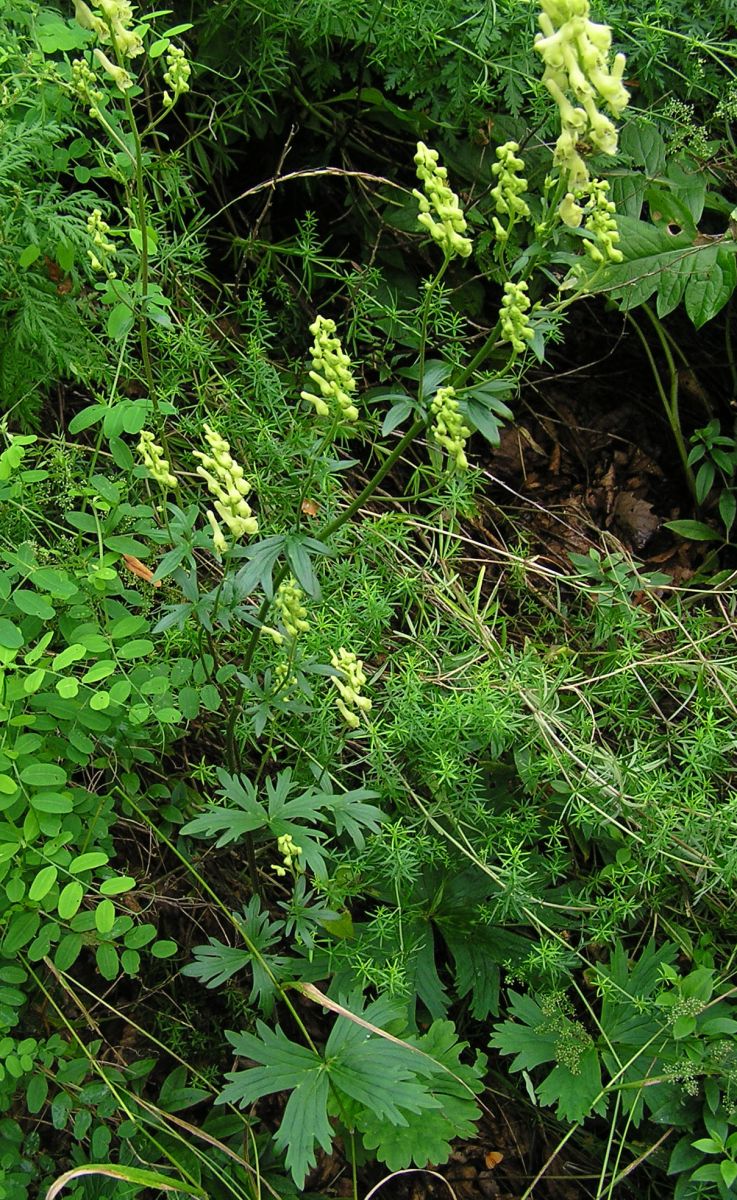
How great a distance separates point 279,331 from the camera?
3.12 metres

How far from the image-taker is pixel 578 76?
55.7 inches

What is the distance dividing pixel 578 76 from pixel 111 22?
0.76 m

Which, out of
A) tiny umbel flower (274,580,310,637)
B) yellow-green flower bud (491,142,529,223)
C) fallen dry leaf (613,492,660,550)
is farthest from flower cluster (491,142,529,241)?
fallen dry leaf (613,492,660,550)

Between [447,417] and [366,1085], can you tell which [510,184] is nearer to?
[447,417]

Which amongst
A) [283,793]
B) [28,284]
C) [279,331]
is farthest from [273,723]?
[279,331]

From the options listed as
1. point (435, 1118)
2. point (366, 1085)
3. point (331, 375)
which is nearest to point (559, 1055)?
point (435, 1118)

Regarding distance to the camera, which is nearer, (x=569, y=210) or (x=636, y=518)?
(x=569, y=210)

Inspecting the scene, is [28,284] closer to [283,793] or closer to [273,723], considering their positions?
[273,723]

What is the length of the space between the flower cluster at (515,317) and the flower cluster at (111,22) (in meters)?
0.74

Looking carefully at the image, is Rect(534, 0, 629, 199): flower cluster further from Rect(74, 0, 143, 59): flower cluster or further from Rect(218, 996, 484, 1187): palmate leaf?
Rect(218, 996, 484, 1187): palmate leaf

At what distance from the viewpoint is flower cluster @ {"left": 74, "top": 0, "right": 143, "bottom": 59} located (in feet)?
5.37

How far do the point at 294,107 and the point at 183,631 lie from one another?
166 centimetres

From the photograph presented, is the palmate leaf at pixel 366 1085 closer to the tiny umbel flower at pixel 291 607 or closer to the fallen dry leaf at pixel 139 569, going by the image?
the tiny umbel flower at pixel 291 607

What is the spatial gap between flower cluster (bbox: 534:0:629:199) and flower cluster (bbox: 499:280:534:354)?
17 cm
